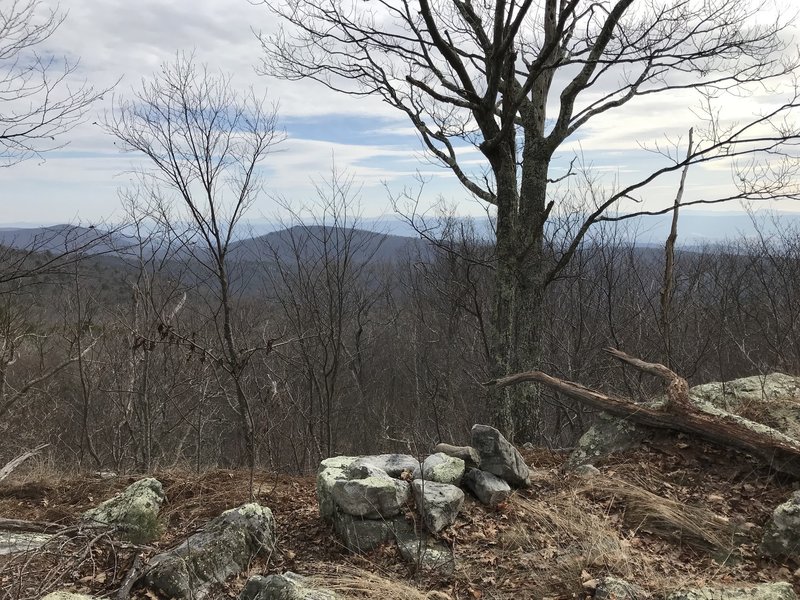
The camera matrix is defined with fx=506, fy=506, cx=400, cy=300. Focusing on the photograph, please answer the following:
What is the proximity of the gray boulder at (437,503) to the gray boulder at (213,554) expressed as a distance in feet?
3.31

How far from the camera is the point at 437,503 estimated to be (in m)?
3.39

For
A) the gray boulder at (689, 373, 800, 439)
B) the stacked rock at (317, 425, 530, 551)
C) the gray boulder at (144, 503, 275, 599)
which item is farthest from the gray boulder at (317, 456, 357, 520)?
the gray boulder at (689, 373, 800, 439)

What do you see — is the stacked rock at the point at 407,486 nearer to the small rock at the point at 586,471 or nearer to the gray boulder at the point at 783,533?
the small rock at the point at 586,471

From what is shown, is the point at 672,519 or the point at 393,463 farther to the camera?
the point at 393,463

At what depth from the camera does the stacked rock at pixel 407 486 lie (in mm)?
3334

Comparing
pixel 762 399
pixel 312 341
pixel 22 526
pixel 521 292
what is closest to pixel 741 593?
pixel 762 399

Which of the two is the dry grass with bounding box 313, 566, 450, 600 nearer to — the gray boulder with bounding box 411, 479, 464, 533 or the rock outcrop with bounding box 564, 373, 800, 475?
the gray boulder with bounding box 411, 479, 464, 533

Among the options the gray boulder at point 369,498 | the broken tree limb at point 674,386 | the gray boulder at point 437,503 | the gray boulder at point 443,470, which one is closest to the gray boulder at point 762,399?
the broken tree limb at point 674,386

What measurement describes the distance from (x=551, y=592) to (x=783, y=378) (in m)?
5.19

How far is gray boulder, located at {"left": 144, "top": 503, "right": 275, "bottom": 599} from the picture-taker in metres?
2.81

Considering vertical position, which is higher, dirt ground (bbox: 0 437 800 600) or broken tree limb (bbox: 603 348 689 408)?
broken tree limb (bbox: 603 348 689 408)

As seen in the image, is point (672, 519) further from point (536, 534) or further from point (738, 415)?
point (738, 415)

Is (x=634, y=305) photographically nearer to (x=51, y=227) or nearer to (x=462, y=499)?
(x=462, y=499)

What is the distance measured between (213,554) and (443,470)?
165cm
